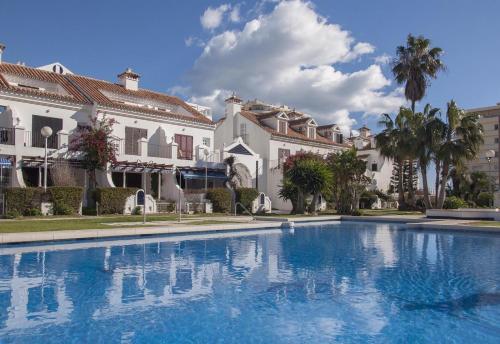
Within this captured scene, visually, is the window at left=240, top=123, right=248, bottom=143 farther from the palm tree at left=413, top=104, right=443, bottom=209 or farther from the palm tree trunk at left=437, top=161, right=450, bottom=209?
the palm tree trunk at left=437, top=161, right=450, bottom=209

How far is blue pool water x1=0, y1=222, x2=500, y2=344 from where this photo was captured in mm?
7816

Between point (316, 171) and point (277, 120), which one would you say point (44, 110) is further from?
→ point (277, 120)

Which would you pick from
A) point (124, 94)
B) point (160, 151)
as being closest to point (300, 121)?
point (160, 151)

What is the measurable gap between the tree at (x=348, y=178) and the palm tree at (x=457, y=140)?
6791 mm

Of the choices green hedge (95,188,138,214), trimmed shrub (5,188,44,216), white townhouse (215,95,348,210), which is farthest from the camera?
white townhouse (215,95,348,210)

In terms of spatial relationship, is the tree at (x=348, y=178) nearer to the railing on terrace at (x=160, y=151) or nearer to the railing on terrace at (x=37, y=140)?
the railing on terrace at (x=160, y=151)

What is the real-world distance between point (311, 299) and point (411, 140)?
32792 millimetres

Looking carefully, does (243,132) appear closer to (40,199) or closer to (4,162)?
(40,199)

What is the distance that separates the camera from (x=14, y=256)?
48.1 feet

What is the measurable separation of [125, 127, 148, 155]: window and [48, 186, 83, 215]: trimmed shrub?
795 centimetres

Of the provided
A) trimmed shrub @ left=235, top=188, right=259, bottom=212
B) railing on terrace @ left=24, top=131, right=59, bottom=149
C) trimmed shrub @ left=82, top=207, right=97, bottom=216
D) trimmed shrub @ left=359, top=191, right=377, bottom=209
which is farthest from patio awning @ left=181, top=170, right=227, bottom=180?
trimmed shrub @ left=359, top=191, right=377, bottom=209

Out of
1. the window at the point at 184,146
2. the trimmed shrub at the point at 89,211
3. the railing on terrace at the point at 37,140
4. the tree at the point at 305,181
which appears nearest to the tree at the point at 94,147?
the railing on terrace at the point at 37,140

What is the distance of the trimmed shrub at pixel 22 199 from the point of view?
25594mm

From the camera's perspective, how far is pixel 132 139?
3634 centimetres
